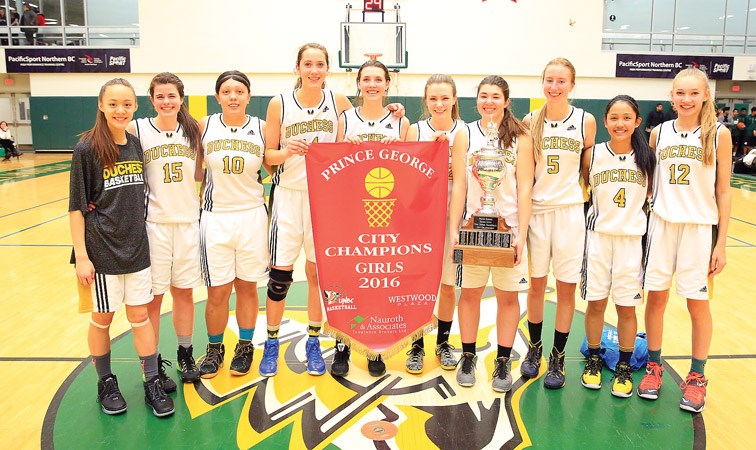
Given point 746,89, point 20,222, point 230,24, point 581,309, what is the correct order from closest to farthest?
point 581,309
point 20,222
point 230,24
point 746,89

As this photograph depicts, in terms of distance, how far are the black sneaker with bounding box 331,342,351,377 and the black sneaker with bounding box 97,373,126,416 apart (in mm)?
1098

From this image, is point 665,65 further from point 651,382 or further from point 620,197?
point 651,382

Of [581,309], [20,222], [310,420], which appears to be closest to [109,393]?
[310,420]

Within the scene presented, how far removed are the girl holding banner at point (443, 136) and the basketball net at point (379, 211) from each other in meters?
0.35

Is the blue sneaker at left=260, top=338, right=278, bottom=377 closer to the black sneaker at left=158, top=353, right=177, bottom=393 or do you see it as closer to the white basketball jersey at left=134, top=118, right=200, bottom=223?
the black sneaker at left=158, top=353, right=177, bottom=393

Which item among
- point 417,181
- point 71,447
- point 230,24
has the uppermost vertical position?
point 230,24

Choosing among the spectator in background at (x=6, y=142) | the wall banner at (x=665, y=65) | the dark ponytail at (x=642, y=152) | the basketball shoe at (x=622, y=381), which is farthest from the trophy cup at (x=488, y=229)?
the spectator in background at (x=6, y=142)

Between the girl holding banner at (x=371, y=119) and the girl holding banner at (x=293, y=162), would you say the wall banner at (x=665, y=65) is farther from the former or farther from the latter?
the girl holding banner at (x=293, y=162)

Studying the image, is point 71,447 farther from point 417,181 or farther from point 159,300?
point 417,181

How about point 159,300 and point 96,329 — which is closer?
point 96,329

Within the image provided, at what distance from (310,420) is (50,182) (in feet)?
36.2

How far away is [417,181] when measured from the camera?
3029 mm

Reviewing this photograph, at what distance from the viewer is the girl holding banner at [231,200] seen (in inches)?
120

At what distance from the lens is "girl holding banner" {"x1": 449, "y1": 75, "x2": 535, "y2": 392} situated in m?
2.96
